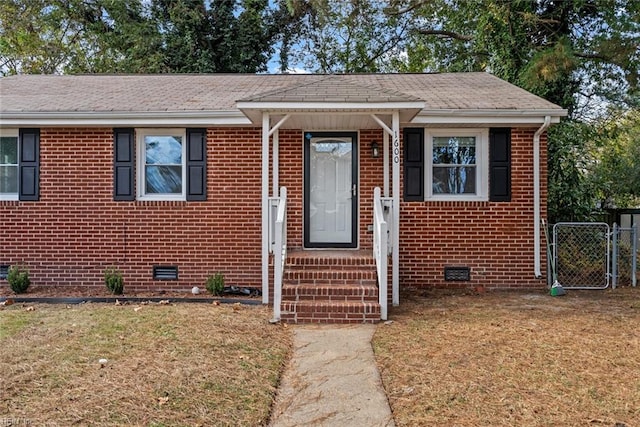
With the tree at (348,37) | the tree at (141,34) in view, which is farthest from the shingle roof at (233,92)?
the tree at (348,37)

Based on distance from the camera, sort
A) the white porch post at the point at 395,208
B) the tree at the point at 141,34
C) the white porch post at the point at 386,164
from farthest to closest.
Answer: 1. the tree at the point at 141,34
2. the white porch post at the point at 386,164
3. the white porch post at the point at 395,208

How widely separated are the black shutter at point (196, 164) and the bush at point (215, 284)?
4.50 feet

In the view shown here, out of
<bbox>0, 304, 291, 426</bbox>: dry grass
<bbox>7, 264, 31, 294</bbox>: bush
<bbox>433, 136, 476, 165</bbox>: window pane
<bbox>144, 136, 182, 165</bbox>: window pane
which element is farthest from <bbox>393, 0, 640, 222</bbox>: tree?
<bbox>7, 264, 31, 294</bbox>: bush

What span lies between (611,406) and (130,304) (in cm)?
Answer: 582

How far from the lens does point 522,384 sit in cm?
345

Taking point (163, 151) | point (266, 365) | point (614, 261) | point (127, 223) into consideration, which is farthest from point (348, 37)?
point (266, 365)

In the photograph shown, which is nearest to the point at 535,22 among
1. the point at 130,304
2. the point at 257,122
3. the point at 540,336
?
the point at 257,122

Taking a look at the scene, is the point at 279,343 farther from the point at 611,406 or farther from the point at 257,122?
the point at 257,122

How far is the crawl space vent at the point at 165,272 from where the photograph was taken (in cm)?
735

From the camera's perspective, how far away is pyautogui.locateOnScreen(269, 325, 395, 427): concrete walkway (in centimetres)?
296

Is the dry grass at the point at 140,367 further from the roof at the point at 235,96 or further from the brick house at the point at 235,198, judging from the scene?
the roof at the point at 235,96

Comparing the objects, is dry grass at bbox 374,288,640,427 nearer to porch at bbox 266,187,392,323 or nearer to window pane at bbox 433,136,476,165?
porch at bbox 266,187,392,323

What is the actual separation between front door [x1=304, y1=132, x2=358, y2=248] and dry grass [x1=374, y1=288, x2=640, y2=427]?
→ 1834 millimetres

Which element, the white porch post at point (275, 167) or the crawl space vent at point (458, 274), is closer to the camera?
the white porch post at point (275, 167)
